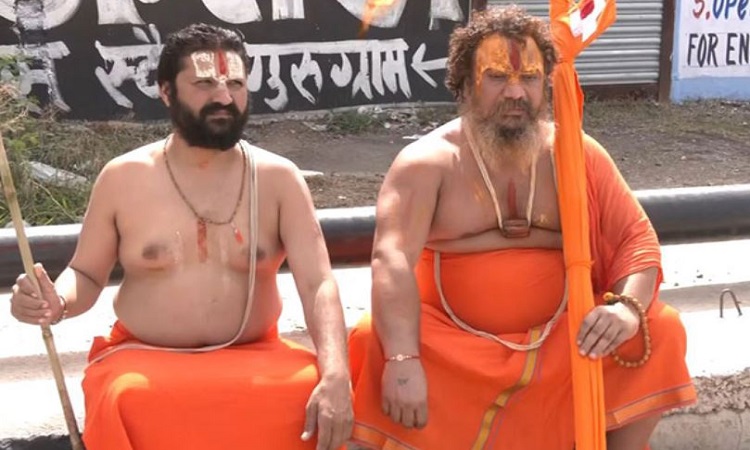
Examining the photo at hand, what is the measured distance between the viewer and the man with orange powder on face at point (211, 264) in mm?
3215

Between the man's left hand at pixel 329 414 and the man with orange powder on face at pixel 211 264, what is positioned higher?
the man with orange powder on face at pixel 211 264

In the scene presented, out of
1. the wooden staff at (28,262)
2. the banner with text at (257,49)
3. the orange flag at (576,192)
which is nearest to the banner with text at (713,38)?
the banner with text at (257,49)

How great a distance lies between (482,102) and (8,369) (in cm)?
216

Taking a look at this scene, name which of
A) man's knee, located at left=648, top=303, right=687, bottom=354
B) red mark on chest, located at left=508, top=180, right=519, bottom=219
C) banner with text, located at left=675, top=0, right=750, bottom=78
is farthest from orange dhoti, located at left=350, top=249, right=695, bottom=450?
banner with text, located at left=675, top=0, right=750, bottom=78

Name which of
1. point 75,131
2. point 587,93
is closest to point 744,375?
point 75,131

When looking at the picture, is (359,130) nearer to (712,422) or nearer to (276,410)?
(712,422)

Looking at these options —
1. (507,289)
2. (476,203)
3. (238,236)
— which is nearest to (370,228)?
(476,203)

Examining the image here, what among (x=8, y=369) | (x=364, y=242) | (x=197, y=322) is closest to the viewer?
(x=197, y=322)

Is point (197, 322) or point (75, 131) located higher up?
point (197, 322)

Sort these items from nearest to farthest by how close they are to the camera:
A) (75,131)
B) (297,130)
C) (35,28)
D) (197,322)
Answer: (197,322)
(75,131)
(35,28)
(297,130)

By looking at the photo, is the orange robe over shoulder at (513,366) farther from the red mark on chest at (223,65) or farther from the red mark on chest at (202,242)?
the red mark on chest at (223,65)

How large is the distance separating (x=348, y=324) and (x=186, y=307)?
1659 mm

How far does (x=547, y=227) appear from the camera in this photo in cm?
371

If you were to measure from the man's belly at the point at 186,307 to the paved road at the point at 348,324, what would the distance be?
53 centimetres
